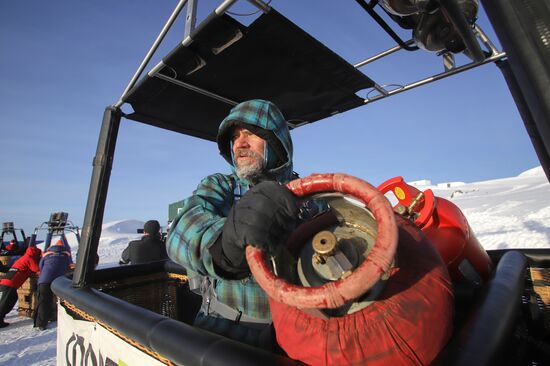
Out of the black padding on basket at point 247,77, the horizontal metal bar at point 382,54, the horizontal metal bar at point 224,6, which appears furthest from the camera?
the horizontal metal bar at point 382,54

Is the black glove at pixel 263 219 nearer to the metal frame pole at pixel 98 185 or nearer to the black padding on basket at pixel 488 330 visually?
the black padding on basket at pixel 488 330

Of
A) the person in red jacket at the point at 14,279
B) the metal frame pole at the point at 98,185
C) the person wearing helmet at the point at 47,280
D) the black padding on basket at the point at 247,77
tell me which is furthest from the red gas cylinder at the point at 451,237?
the person in red jacket at the point at 14,279

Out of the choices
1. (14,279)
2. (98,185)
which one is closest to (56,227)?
(14,279)

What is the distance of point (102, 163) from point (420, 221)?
2.23 meters

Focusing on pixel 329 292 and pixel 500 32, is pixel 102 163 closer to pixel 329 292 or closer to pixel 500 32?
pixel 329 292

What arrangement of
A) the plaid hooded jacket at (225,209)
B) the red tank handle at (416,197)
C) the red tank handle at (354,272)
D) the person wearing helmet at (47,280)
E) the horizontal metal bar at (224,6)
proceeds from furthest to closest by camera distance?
the person wearing helmet at (47,280) → the red tank handle at (416,197) → the horizontal metal bar at (224,6) → the plaid hooded jacket at (225,209) → the red tank handle at (354,272)

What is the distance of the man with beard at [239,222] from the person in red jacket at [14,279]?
6697mm

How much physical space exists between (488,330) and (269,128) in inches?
55.2

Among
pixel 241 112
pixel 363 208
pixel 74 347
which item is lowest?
pixel 74 347

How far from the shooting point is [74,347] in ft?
6.84

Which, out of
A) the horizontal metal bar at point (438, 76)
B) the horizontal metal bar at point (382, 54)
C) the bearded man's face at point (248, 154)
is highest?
the horizontal metal bar at point (382, 54)

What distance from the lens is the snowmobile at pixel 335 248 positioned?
625 millimetres

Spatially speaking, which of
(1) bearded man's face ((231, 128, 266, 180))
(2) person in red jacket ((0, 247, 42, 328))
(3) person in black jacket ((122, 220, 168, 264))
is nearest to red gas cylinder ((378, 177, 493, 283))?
(1) bearded man's face ((231, 128, 266, 180))

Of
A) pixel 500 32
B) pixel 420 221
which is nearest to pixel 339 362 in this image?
pixel 500 32
